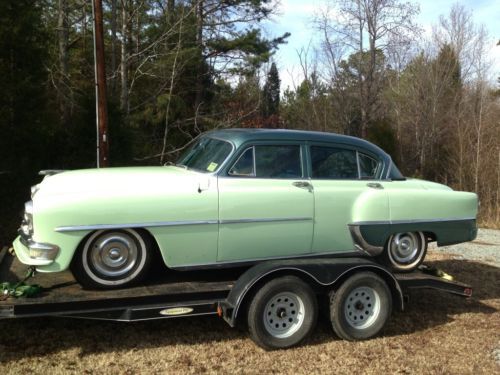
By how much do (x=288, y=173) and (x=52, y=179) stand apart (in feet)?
7.43

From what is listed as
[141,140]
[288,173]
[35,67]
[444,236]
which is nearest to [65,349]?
[288,173]

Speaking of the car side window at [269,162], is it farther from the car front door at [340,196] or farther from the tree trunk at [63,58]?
the tree trunk at [63,58]

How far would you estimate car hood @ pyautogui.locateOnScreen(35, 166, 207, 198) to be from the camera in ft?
14.1

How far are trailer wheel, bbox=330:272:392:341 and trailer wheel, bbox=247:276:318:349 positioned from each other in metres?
0.27

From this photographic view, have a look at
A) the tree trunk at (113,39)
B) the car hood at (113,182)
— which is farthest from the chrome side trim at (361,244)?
the tree trunk at (113,39)

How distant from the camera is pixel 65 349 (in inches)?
178

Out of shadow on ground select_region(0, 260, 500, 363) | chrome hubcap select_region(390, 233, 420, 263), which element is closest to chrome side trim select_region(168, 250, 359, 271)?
chrome hubcap select_region(390, 233, 420, 263)

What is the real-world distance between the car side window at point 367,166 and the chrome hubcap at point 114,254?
2605 mm

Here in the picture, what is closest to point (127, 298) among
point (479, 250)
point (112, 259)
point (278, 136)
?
point (112, 259)

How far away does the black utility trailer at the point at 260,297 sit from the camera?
4.12 meters

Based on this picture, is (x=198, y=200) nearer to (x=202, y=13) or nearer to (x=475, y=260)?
(x=475, y=260)

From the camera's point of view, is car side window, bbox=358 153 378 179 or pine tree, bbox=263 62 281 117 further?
pine tree, bbox=263 62 281 117

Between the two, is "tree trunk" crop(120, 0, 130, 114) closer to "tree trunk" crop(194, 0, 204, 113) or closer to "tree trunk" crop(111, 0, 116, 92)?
"tree trunk" crop(111, 0, 116, 92)

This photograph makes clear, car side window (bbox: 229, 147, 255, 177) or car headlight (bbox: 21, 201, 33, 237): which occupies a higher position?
car side window (bbox: 229, 147, 255, 177)
